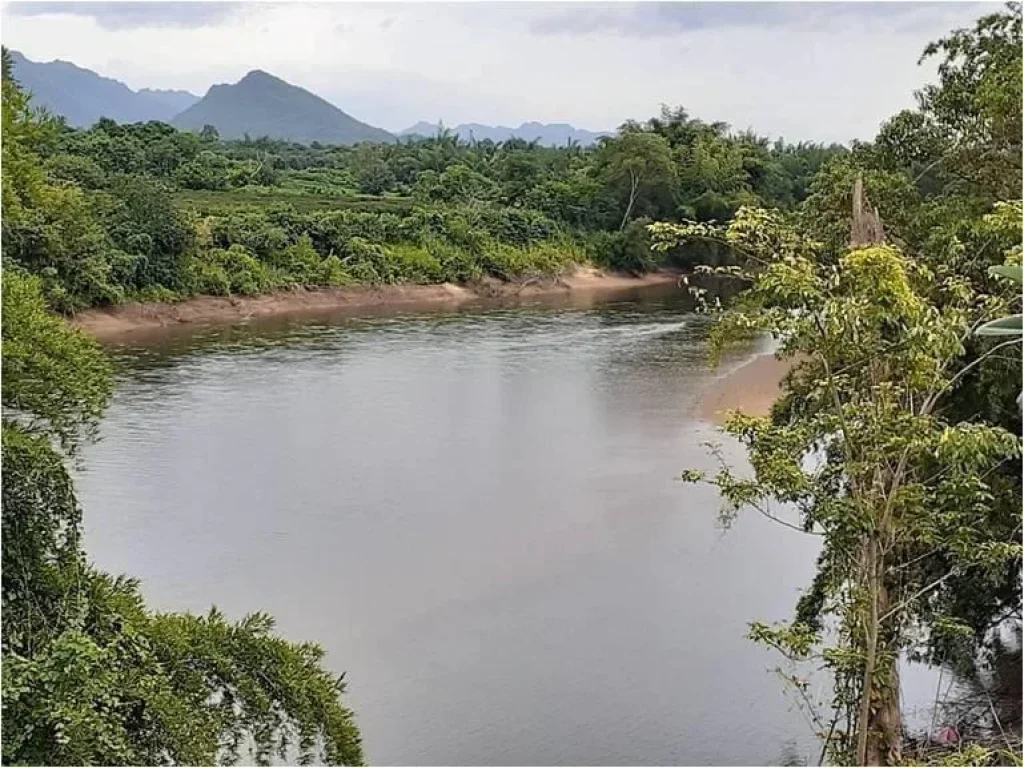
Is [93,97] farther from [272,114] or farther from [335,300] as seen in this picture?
[335,300]

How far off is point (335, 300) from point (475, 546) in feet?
37.8

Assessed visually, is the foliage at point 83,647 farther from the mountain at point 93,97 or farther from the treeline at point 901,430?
the mountain at point 93,97

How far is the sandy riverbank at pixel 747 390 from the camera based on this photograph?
35.7 feet

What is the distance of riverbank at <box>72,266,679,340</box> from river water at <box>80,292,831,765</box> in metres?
2.46

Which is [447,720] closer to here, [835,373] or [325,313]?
[835,373]

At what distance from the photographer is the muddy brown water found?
529 centimetres

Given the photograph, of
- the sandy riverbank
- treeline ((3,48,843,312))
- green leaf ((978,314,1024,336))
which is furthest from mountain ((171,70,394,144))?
green leaf ((978,314,1024,336))

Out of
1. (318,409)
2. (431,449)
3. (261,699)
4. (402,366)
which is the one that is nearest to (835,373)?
(261,699)

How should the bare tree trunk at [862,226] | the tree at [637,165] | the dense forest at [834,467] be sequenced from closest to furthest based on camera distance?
the dense forest at [834,467] < the bare tree trunk at [862,226] < the tree at [637,165]

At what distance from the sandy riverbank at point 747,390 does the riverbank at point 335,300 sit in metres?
7.06

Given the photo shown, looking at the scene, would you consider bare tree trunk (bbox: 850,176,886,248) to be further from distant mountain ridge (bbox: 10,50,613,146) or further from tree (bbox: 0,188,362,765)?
distant mountain ridge (bbox: 10,50,613,146)

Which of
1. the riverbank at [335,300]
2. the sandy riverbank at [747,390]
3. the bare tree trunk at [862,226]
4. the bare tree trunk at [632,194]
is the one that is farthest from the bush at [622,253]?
the bare tree trunk at [862,226]

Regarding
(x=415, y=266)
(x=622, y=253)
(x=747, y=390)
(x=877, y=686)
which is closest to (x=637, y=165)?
(x=622, y=253)

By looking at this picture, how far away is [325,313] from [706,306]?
46.8ft
